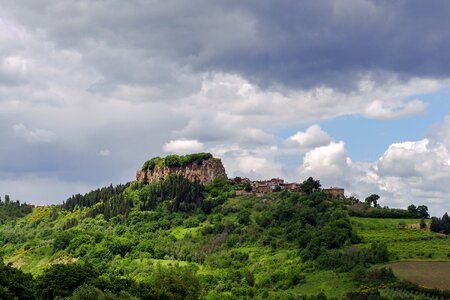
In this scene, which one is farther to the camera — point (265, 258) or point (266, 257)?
point (266, 257)

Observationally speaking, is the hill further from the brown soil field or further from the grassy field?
the brown soil field

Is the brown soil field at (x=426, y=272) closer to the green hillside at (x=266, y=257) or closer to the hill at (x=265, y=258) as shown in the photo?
the green hillside at (x=266, y=257)

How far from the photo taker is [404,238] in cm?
16362

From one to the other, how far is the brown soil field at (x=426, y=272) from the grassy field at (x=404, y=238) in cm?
461

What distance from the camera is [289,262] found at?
513 ft

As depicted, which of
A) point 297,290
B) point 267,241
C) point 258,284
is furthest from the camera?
point 267,241

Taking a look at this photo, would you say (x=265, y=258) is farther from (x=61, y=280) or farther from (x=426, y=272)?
(x=61, y=280)

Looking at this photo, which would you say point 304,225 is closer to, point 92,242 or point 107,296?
point 92,242

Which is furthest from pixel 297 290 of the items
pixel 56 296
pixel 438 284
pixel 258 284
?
pixel 56 296

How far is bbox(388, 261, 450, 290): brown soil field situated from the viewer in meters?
125

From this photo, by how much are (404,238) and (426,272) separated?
3199cm

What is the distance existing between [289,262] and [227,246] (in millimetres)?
26804


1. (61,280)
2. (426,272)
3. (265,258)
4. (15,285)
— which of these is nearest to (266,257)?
(265,258)

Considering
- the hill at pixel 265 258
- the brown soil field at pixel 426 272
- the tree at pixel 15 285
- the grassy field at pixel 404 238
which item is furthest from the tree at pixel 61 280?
the grassy field at pixel 404 238
